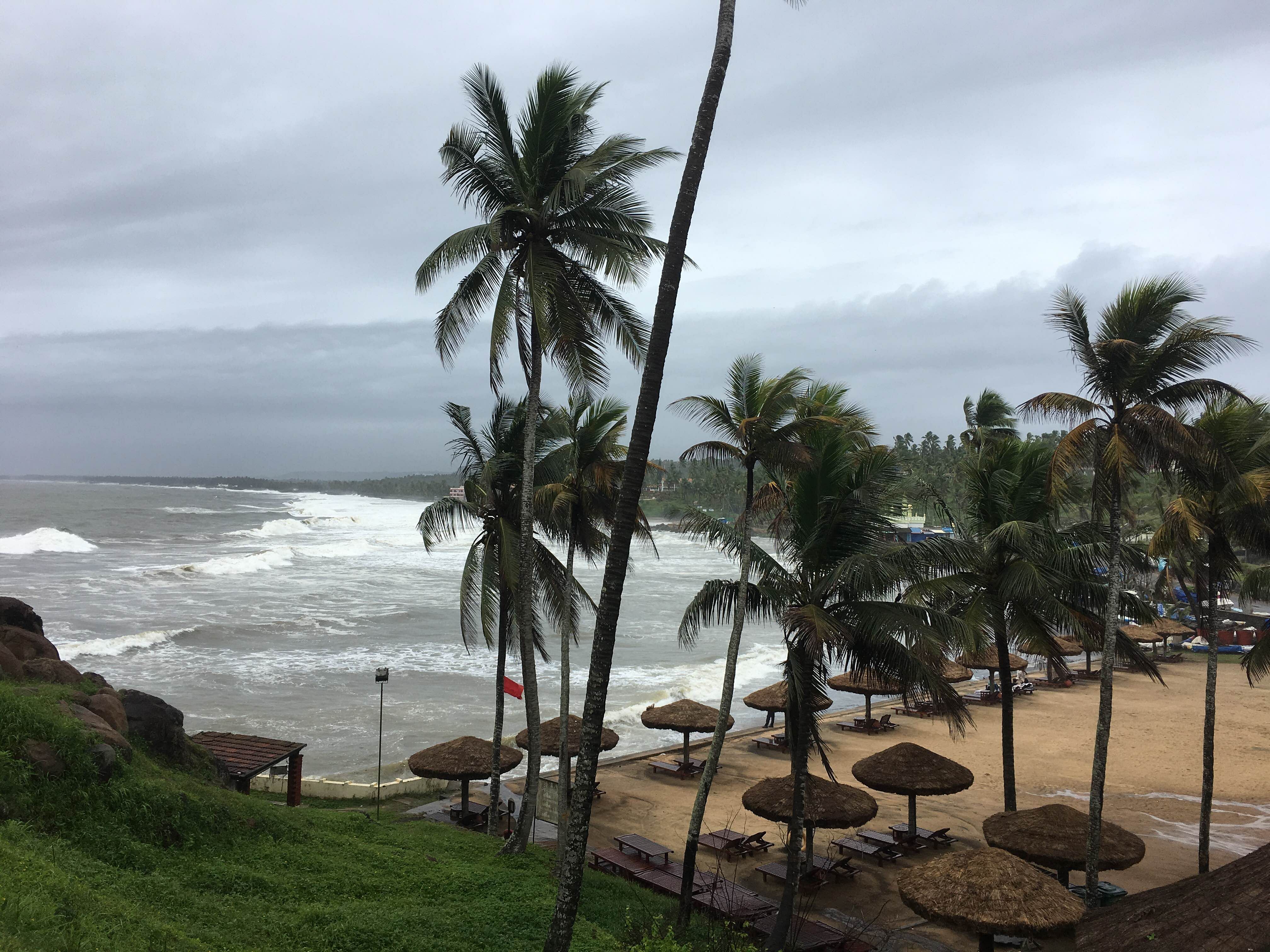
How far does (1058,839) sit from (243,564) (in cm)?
5407

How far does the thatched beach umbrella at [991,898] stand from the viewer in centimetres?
900

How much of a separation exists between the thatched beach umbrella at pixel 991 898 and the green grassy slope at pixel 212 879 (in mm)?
3490

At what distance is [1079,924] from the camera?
27.7 ft

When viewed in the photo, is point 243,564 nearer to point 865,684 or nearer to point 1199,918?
point 865,684

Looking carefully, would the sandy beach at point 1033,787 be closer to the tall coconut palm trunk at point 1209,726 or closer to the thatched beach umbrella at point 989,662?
the tall coconut palm trunk at point 1209,726

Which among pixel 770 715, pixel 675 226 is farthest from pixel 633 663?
pixel 675 226

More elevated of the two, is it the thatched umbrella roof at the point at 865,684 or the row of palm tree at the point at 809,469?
the row of palm tree at the point at 809,469

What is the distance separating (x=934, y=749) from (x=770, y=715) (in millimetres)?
4719

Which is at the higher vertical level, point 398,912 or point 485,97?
point 485,97

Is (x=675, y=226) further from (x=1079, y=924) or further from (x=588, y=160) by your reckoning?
(x=1079, y=924)

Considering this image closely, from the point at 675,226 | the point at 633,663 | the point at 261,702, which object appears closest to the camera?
the point at 675,226

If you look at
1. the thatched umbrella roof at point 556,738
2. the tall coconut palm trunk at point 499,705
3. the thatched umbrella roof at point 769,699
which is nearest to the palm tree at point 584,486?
the tall coconut palm trunk at point 499,705

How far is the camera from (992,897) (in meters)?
9.23

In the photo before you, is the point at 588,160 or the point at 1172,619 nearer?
the point at 588,160
